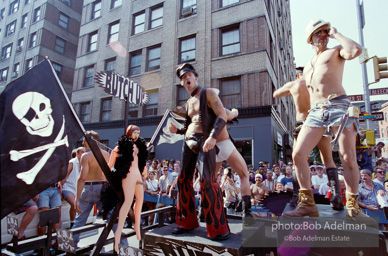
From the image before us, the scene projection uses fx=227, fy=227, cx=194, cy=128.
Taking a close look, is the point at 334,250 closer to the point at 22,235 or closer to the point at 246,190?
the point at 246,190

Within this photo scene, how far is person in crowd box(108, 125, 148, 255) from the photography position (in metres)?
2.86

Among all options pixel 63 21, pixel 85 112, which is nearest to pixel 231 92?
pixel 85 112

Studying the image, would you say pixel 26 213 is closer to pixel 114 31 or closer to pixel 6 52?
pixel 114 31

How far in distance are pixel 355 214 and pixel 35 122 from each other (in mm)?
3001

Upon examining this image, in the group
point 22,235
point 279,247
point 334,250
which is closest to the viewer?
point 334,250

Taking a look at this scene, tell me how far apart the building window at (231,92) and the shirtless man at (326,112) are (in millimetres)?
11056

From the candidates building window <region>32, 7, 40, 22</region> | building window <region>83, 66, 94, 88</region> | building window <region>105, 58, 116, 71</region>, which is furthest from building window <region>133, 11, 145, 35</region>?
building window <region>32, 7, 40, 22</region>

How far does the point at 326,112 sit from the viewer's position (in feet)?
7.79

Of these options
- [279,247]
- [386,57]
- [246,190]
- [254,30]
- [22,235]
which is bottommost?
[22,235]

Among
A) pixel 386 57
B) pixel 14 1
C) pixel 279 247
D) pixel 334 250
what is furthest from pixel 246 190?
pixel 14 1

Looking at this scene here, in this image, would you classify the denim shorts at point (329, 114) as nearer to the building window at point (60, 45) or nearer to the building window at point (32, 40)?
the building window at point (60, 45)

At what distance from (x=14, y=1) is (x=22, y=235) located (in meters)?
36.8

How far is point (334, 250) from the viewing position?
2115mm

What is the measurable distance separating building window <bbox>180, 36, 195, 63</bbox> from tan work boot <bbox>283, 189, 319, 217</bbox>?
1420 cm
